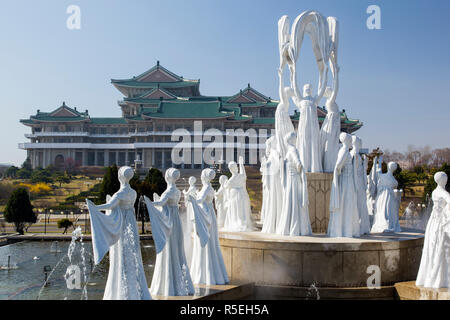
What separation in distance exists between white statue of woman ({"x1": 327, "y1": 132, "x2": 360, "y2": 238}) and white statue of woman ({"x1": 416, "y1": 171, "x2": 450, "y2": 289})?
1.83 m

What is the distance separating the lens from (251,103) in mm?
49844

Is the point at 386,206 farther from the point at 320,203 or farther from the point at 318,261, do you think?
the point at 318,261

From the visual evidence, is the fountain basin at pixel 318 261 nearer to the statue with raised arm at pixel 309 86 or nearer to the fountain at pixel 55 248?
the statue with raised arm at pixel 309 86

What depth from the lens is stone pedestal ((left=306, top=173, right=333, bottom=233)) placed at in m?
9.38

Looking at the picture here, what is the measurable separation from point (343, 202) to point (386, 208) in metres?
2.00

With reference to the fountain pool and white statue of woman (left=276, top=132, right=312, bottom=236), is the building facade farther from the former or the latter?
white statue of woman (left=276, top=132, right=312, bottom=236)

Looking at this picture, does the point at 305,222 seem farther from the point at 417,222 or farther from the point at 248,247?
the point at 417,222

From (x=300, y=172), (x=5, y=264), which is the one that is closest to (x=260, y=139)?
(x=5, y=264)

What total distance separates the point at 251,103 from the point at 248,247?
141 ft

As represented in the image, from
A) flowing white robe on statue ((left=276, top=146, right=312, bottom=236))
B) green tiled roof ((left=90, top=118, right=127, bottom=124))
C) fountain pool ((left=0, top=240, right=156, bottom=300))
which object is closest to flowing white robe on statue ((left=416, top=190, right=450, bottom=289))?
flowing white robe on statue ((left=276, top=146, right=312, bottom=236))

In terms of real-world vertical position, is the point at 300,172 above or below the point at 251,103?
below

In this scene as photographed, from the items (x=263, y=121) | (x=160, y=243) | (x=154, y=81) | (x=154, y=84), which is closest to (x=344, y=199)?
(x=160, y=243)

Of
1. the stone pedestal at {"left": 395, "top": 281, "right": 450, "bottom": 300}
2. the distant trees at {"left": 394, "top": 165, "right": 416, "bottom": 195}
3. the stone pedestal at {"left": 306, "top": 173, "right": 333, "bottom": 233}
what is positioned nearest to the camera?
the stone pedestal at {"left": 395, "top": 281, "right": 450, "bottom": 300}

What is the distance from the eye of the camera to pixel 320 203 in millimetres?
9375
